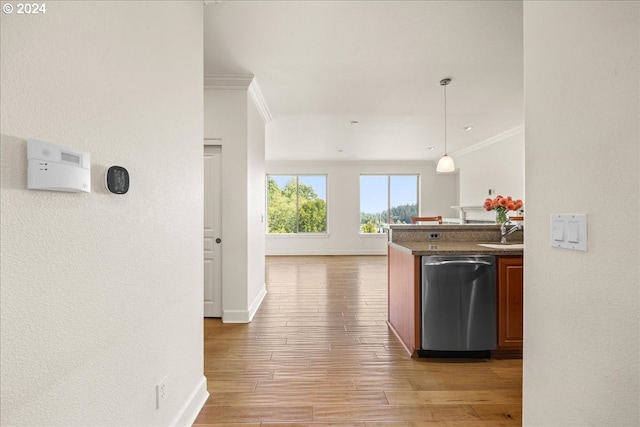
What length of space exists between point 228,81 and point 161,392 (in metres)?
3.08

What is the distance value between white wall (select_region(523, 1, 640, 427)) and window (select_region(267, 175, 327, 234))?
818cm

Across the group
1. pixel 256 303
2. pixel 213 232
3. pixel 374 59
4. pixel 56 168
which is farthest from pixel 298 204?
pixel 56 168

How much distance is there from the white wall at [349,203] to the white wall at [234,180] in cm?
557

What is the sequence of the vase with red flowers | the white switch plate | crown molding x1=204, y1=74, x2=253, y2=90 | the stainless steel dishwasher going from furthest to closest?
crown molding x1=204, y1=74, x2=253, y2=90, the vase with red flowers, the stainless steel dishwasher, the white switch plate

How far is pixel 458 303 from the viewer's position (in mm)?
2611

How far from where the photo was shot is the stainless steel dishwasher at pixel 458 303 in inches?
102

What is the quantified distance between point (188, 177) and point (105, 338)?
100 centimetres

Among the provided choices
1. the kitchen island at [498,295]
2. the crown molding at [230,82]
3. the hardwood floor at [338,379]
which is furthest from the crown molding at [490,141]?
the crown molding at [230,82]

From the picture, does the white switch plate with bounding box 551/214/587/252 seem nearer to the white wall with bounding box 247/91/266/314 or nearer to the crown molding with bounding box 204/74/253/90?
the white wall with bounding box 247/91/266/314

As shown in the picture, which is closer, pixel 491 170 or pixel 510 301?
pixel 510 301

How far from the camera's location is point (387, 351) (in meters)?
2.80

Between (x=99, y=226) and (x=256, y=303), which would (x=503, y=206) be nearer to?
(x=256, y=303)

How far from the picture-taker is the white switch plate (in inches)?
36.3

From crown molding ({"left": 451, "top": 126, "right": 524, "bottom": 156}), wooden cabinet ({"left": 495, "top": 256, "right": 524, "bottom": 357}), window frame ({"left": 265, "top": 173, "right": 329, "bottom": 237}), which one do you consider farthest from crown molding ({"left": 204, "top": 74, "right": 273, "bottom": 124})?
window frame ({"left": 265, "top": 173, "right": 329, "bottom": 237})
